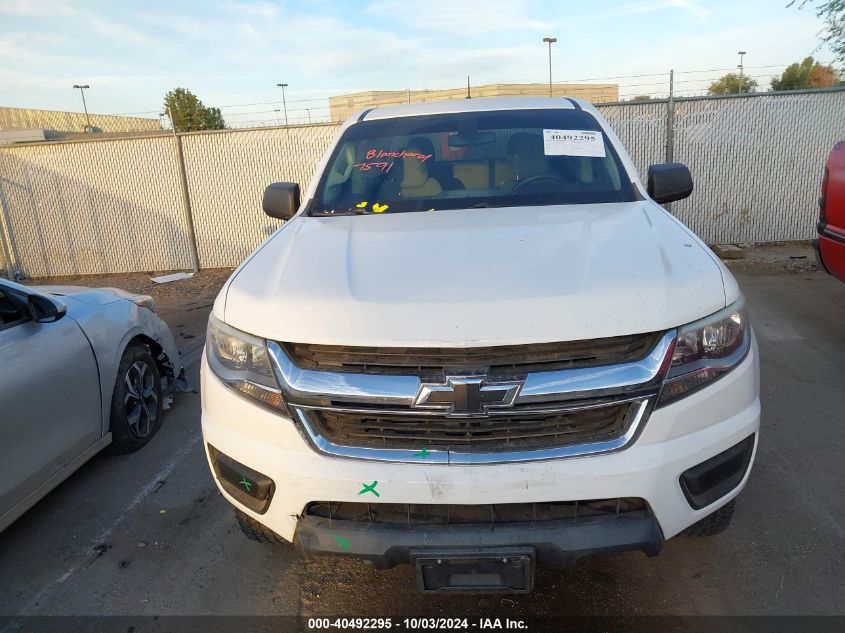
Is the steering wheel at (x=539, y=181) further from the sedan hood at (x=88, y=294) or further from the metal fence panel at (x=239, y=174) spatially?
the metal fence panel at (x=239, y=174)

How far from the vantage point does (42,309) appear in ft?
10.6

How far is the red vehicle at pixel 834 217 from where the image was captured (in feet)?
14.5

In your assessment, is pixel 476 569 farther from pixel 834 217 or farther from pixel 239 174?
pixel 239 174

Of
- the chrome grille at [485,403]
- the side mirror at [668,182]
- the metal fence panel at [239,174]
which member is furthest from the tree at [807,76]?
the chrome grille at [485,403]

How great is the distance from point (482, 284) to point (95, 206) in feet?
33.9

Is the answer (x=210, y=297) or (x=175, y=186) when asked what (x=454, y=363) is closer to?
(x=210, y=297)

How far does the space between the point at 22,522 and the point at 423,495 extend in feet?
8.67

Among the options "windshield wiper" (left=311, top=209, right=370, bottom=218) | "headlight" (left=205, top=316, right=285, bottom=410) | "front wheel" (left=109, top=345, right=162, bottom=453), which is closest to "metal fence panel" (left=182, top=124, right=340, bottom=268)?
"front wheel" (left=109, top=345, right=162, bottom=453)

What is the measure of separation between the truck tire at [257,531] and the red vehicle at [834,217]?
4.35 metres

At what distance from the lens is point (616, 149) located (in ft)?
10.7

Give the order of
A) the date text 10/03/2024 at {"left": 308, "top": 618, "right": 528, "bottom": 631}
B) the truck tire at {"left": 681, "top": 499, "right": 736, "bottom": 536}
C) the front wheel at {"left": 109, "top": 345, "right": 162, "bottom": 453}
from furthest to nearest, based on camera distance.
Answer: the front wheel at {"left": 109, "top": 345, "right": 162, "bottom": 453} < the date text 10/03/2024 at {"left": 308, "top": 618, "right": 528, "bottom": 631} < the truck tire at {"left": 681, "top": 499, "right": 736, "bottom": 536}

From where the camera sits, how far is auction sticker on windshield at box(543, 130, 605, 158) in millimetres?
3193

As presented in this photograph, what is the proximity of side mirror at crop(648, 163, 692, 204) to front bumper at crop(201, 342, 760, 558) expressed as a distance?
1527 millimetres

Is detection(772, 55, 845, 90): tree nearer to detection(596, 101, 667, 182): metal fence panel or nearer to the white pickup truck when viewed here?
detection(596, 101, 667, 182): metal fence panel
